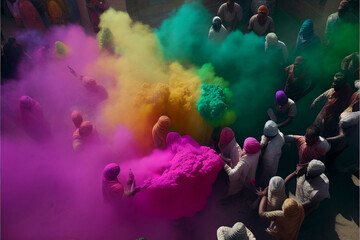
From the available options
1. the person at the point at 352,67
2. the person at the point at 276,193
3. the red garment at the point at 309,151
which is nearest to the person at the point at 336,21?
the person at the point at 352,67

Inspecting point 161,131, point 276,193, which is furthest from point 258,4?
point 276,193

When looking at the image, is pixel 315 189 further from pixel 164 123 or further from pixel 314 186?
pixel 164 123

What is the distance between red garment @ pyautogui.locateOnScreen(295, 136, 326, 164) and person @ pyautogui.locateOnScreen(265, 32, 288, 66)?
77.2 inches

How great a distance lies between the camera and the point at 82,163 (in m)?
4.46

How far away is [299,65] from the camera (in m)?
4.69

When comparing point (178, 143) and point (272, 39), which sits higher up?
point (272, 39)

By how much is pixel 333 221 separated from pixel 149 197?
3.07 m

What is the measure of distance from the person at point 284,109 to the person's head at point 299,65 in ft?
2.07

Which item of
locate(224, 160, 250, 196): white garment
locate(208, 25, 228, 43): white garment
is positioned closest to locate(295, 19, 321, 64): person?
locate(208, 25, 228, 43): white garment

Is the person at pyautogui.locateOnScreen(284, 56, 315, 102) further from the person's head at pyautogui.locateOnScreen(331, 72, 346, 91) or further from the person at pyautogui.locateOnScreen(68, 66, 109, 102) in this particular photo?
the person at pyautogui.locateOnScreen(68, 66, 109, 102)

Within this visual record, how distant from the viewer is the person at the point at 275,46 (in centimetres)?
518

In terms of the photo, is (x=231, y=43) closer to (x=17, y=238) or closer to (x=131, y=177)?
(x=131, y=177)

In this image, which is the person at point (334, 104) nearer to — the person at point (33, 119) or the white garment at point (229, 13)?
the white garment at point (229, 13)

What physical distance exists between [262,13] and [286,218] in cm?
447
